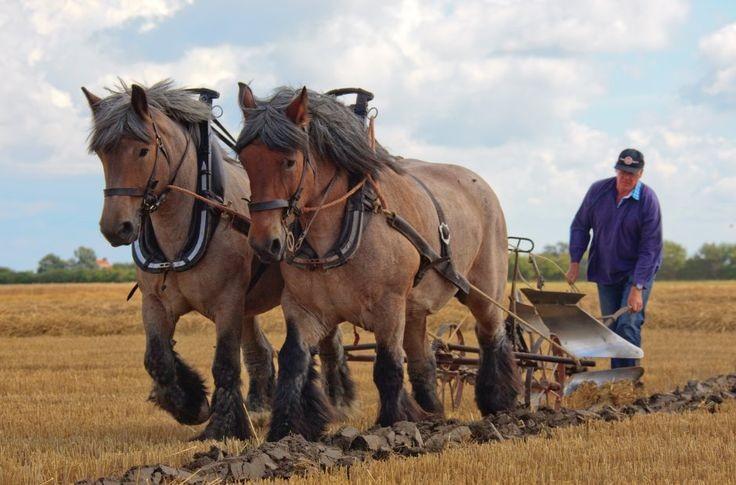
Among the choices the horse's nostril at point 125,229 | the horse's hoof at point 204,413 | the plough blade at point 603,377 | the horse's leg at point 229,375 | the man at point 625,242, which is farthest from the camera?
the man at point 625,242

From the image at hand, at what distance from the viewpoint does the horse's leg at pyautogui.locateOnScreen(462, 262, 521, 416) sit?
7680 millimetres

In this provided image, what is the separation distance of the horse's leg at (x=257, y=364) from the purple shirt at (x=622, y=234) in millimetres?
3066

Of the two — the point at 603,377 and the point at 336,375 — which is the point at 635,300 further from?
the point at 336,375

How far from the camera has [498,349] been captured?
311 inches

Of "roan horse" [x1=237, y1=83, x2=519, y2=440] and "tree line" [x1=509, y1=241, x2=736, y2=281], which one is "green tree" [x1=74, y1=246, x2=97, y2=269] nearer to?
"tree line" [x1=509, y1=241, x2=736, y2=281]

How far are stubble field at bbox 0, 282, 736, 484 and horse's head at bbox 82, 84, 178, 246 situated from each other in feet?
4.27

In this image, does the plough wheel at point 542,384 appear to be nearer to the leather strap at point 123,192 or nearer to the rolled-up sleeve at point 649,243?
A: the rolled-up sleeve at point 649,243

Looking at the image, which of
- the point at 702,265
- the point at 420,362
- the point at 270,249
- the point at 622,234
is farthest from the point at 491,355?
the point at 702,265

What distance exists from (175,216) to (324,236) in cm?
114

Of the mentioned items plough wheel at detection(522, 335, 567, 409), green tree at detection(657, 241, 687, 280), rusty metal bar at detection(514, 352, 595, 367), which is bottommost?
plough wheel at detection(522, 335, 567, 409)

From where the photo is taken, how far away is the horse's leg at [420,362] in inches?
291

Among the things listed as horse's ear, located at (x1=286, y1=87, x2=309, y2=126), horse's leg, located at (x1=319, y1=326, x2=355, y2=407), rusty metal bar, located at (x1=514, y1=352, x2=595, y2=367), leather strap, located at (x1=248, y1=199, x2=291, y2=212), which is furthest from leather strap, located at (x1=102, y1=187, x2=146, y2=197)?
rusty metal bar, located at (x1=514, y1=352, x2=595, y2=367)

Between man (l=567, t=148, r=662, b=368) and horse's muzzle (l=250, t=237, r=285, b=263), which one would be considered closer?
horse's muzzle (l=250, t=237, r=285, b=263)

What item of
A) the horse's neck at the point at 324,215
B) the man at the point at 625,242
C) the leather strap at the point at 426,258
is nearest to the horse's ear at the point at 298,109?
the horse's neck at the point at 324,215
